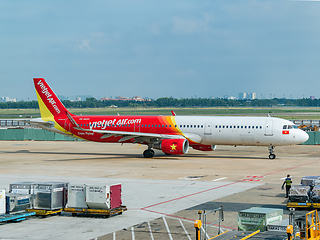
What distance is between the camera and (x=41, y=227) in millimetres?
19766

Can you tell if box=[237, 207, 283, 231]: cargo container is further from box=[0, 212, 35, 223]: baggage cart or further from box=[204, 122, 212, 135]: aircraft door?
box=[204, 122, 212, 135]: aircraft door

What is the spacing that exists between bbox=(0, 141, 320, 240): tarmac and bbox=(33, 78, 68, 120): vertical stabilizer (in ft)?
15.4

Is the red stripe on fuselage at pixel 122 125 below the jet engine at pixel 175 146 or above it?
above

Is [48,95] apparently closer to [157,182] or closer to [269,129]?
[269,129]

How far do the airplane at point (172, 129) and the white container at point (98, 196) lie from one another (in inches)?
924

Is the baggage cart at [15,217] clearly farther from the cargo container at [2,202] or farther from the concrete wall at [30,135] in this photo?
the concrete wall at [30,135]

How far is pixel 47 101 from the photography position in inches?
2077

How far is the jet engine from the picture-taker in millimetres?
44562

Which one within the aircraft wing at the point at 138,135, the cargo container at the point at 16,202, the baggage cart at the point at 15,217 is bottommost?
the baggage cart at the point at 15,217

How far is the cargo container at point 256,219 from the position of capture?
14.2 m

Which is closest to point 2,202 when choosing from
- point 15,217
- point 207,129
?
point 15,217

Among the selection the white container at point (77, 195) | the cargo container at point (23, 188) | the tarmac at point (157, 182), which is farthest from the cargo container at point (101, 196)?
the cargo container at point (23, 188)

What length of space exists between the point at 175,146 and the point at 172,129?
327 centimetres

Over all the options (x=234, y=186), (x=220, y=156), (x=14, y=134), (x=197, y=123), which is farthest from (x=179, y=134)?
(x=14, y=134)
